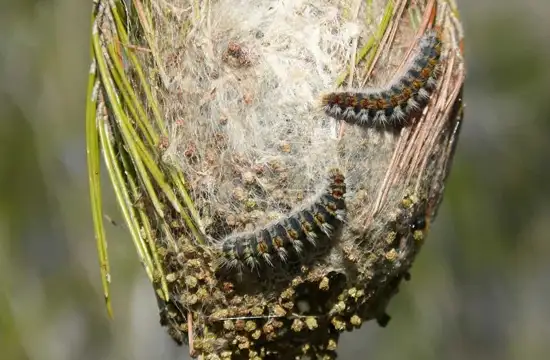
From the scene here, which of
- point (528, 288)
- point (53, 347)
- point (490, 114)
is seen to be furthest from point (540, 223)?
point (53, 347)

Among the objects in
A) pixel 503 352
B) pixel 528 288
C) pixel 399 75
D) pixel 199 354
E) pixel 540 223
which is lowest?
pixel 503 352

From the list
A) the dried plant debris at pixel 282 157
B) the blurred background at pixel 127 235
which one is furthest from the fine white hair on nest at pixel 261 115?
the blurred background at pixel 127 235

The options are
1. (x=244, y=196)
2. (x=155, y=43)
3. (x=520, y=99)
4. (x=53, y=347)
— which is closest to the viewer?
(x=244, y=196)

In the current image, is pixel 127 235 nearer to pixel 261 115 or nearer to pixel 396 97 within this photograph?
pixel 261 115

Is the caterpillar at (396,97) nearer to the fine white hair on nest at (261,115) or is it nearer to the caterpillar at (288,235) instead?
the fine white hair on nest at (261,115)

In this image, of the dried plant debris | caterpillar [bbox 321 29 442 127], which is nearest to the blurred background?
the dried plant debris

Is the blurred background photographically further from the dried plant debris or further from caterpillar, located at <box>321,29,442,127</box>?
caterpillar, located at <box>321,29,442,127</box>

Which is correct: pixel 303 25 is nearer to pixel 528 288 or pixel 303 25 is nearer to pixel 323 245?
pixel 323 245
